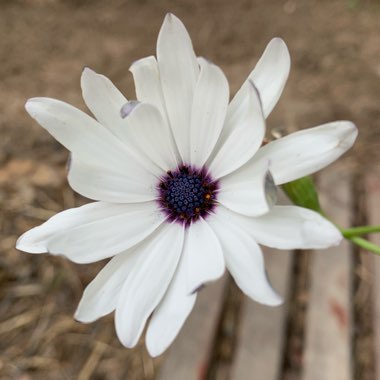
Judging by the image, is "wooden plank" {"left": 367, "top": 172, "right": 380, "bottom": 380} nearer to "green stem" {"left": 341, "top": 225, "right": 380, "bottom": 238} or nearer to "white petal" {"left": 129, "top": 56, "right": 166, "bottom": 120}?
"green stem" {"left": 341, "top": 225, "right": 380, "bottom": 238}

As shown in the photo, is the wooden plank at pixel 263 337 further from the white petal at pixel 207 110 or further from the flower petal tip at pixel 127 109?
the flower petal tip at pixel 127 109

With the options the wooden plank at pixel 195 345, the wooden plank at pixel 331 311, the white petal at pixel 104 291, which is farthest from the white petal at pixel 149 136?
the wooden plank at pixel 331 311

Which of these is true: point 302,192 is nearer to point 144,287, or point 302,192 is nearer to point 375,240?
point 144,287

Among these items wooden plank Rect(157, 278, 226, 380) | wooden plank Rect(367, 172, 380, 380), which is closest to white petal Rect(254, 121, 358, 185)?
wooden plank Rect(157, 278, 226, 380)

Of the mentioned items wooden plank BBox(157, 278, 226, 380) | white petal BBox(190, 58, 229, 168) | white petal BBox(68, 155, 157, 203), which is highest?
wooden plank BBox(157, 278, 226, 380)

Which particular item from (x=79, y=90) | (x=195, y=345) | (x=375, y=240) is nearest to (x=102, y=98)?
(x=195, y=345)
